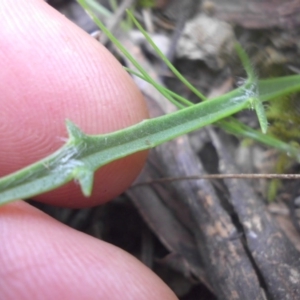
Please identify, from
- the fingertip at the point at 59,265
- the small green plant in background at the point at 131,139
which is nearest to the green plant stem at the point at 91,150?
the small green plant in background at the point at 131,139

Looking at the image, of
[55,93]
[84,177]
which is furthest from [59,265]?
[55,93]

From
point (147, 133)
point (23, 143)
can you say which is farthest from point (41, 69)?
point (147, 133)

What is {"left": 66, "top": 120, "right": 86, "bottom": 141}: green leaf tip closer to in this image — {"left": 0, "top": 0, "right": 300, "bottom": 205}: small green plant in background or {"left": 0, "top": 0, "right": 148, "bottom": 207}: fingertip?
{"left": 0, "top": 0, "right": 300, "bottom": 205}: small green plant in background

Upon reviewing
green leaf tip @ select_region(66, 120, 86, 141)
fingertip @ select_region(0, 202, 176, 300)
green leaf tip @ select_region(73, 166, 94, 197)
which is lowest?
fingertip @ select_region(0, 202, 176, 300)

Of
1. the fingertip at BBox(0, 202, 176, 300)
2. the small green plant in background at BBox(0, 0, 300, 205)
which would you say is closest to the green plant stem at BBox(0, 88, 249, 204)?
the small green plant in background at BBox(0, 0, 300, 205)

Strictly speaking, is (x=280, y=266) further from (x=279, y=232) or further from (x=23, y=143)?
(x=23, y=143)

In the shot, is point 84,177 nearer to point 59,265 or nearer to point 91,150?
point 91,150
